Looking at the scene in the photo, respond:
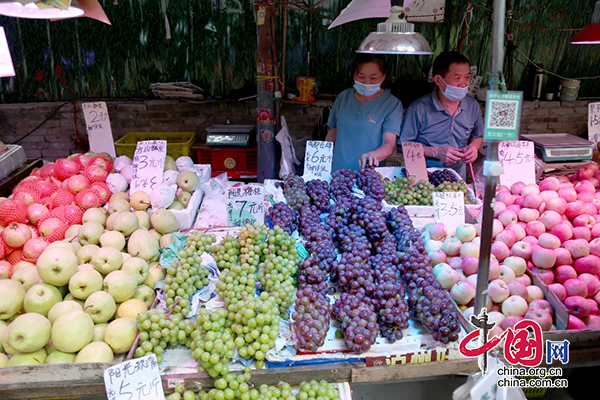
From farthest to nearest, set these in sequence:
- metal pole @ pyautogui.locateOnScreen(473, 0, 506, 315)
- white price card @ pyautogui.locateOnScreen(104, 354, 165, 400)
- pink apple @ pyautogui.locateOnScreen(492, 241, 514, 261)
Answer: pink apple @ pyautogui.locateOnScreen(492, 241, 514, 261), white price card @ pyautogui.locateOnScreen(104, 354, 165, 400), metal pole @ pyautogui.locateOnScreen(473, 0, 506, 315)

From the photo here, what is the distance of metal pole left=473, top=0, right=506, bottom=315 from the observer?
4.18ft

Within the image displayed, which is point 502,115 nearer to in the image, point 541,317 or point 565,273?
point 541,317

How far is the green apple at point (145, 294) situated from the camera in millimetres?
1874

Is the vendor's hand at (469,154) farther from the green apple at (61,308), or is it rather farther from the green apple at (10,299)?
the green apple at (10,299)

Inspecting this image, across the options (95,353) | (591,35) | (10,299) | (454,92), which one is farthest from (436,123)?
(10,299)

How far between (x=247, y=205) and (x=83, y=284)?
3.19 ft

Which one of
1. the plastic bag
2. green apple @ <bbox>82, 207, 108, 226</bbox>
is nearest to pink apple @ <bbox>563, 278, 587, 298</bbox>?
green apple @ <bbox>82, 207, 108, 226</bbox>

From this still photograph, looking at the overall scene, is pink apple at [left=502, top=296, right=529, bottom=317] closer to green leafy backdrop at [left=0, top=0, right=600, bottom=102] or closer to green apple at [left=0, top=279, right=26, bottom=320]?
green apple at [left=0, top=279, right=26, bottom=320]

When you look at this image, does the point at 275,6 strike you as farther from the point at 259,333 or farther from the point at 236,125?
the point at 259,333

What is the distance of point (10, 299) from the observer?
1.69 metres

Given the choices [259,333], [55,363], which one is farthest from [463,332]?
[55,363]

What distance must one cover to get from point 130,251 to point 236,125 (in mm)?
3470

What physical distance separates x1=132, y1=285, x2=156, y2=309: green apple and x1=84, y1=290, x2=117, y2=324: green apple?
0.46 ft

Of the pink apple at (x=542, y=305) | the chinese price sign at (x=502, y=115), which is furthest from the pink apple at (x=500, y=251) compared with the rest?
the chinese price sign at (x=502, y=115)
